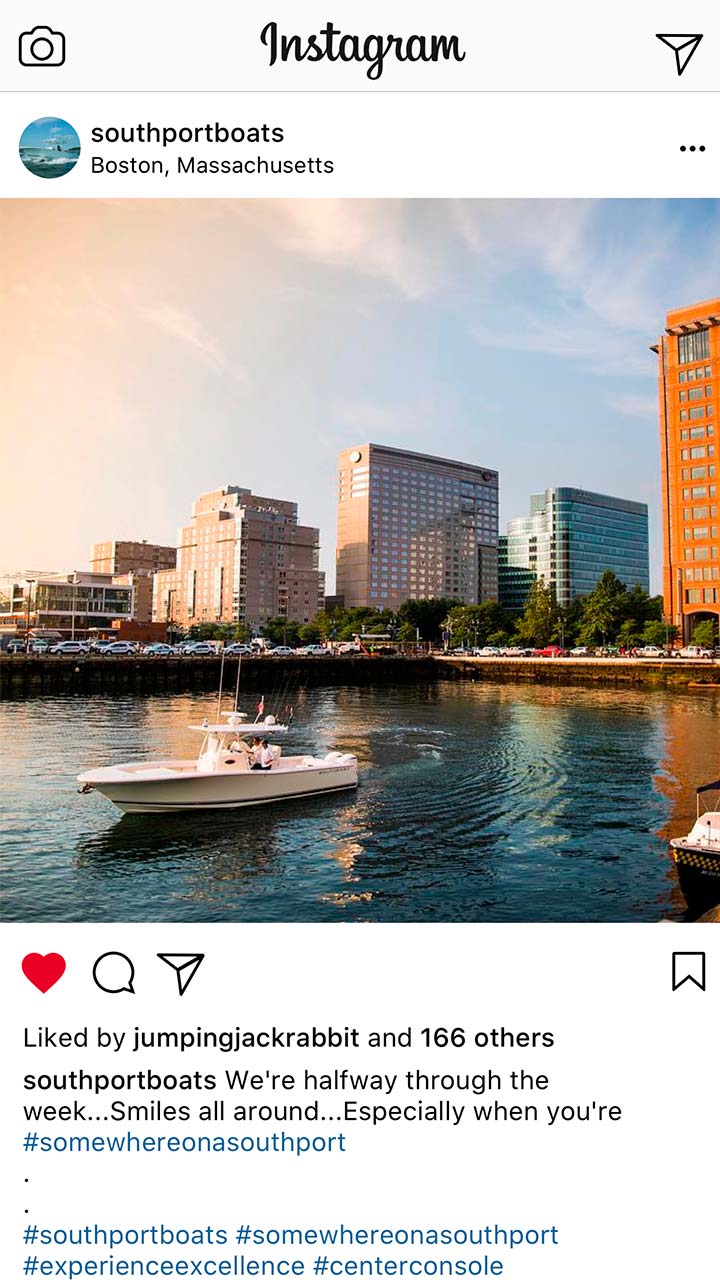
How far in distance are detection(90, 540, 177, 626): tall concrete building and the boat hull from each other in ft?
344

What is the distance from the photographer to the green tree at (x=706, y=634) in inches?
1778

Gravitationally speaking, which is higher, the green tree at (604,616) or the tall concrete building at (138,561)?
the tall concrete building at (138,561)

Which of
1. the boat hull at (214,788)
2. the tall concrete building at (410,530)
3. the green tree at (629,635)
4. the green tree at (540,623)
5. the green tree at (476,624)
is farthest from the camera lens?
the tall concrete building at (410,530)

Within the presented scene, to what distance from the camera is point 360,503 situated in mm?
107812

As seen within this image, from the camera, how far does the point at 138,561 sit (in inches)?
4818

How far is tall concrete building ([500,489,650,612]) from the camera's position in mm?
112188
